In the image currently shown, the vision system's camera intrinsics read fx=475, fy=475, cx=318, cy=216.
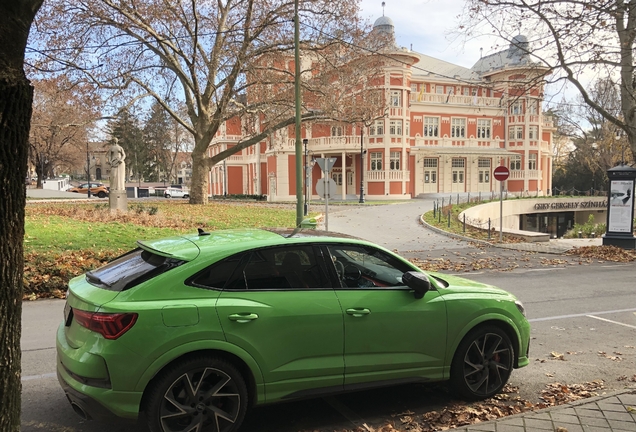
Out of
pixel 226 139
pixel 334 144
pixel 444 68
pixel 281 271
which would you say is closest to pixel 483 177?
pixel 444 68

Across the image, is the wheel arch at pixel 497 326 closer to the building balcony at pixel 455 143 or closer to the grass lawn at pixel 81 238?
the grass lawn at pixel 81 238

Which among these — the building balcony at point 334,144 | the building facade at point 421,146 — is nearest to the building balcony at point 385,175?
the building facade at point 421,146

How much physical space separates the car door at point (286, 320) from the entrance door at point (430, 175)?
49234 mm

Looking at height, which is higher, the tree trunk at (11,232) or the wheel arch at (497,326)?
the tree trunk at (11,232)

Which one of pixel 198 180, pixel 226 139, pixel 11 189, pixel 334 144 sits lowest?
pixel 11 189

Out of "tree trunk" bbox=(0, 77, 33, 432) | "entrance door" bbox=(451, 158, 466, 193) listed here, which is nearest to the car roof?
"tree trunk" bbox=(0, 77, 33, 432)

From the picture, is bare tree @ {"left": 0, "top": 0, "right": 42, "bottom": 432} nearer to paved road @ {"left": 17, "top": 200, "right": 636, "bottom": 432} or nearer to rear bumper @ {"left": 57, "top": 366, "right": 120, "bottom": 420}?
rear bumper @ {"left": 57, "top": 366, "right": 120, "bottom": 420}

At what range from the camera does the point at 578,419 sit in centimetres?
367

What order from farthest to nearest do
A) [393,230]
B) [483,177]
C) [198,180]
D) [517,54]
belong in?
[483,177], [198,180], [393,230], [517,54]

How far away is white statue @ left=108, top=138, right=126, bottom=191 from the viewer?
1989 cm

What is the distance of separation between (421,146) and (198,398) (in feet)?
164

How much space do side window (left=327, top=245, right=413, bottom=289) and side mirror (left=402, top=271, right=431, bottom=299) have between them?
0.15 m

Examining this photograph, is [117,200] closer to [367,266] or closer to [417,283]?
[367,266]

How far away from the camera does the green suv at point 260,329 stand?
330cm
